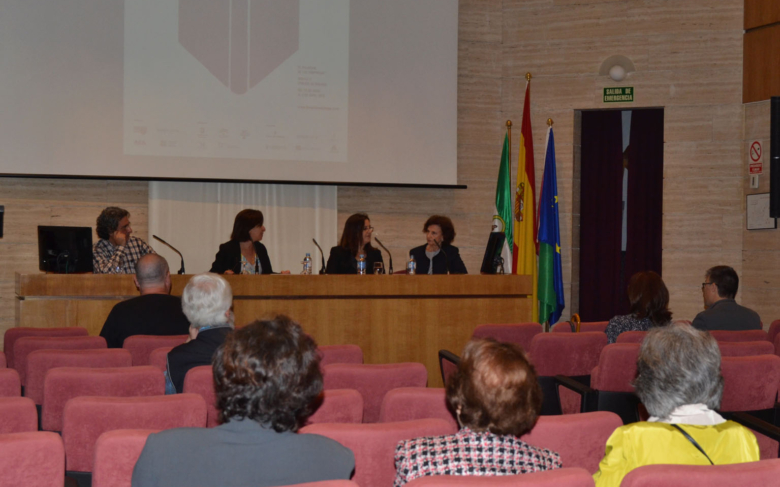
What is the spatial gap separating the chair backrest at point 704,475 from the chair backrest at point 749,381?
1.60 meters

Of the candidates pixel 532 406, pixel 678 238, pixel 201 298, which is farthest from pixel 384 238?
pixel 532 406

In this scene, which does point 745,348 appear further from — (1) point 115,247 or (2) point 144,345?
(1) point 115,247

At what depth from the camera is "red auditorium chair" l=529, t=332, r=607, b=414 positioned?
3994 millimetres

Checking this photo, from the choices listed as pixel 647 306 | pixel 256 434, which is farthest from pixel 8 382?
pixel 647 306

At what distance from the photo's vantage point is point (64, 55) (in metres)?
6.82

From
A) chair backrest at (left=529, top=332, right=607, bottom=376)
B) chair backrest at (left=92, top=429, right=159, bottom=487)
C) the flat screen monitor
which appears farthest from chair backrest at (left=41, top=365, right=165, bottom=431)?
the flat screen monitor

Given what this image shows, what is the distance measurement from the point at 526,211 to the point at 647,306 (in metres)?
3.44

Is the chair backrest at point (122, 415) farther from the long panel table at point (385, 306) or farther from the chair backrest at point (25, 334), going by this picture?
the long panel table at point (385, 306)

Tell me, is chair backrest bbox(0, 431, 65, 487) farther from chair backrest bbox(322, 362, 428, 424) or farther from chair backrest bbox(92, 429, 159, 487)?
chair backrest bbox(322, 362, 428, 424)

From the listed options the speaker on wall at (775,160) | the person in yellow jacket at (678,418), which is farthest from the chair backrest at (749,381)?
the speaker on wall at (775,160)

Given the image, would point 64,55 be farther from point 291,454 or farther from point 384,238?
point 291,454

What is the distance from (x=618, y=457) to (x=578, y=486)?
42cm

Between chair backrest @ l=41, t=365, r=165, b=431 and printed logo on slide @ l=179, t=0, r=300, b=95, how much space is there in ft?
16.8

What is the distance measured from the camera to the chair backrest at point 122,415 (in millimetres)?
2162
